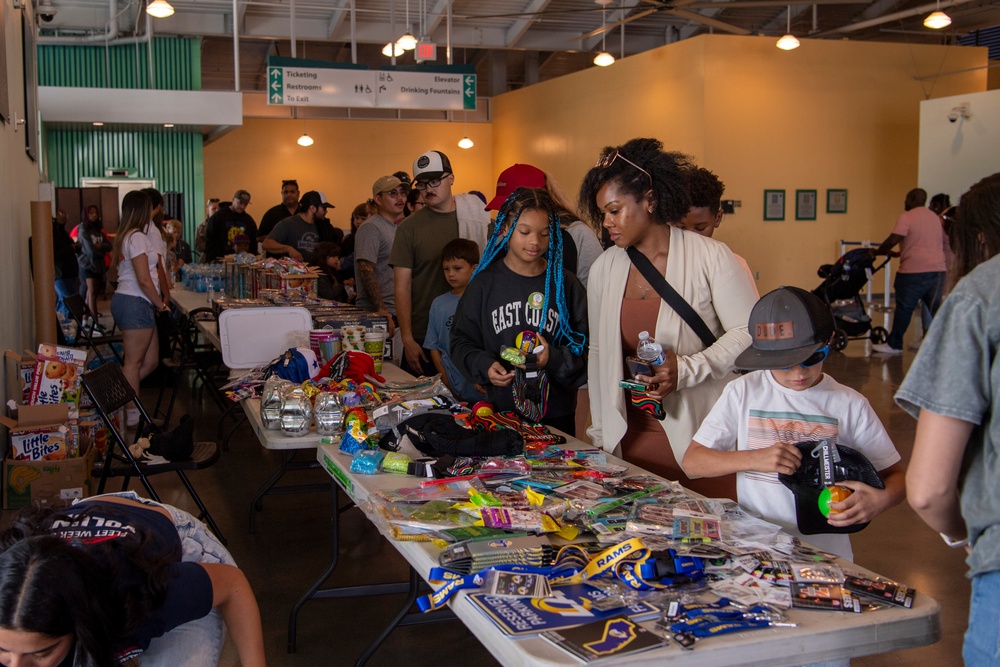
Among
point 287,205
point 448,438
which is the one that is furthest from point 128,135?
point 448,438

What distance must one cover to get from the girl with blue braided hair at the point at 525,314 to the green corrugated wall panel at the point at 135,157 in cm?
1151

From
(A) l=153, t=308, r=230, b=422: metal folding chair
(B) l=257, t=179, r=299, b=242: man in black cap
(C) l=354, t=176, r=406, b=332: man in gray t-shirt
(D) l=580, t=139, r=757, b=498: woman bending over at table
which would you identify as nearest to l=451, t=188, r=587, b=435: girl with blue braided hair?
(D) l=580, t=139, r=757, b=498: woman bending over at table

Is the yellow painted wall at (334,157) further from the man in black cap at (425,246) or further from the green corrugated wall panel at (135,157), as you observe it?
the man in black cap at (425,246)

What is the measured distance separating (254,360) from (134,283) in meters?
2.07

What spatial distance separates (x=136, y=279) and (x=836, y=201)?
A: 35.5 ft

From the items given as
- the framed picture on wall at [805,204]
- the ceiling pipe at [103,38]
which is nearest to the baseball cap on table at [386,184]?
the ceiling pipe at [103,38]

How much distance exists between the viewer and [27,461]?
4.53 m

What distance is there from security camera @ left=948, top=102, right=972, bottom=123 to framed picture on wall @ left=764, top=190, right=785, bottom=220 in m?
2.38

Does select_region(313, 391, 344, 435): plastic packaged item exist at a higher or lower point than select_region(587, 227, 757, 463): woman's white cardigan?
lower

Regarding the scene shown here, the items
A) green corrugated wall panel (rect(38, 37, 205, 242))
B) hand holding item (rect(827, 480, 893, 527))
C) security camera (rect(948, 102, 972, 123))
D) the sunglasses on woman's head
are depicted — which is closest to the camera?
hand holding item (rect(827, 480, 893, 527))

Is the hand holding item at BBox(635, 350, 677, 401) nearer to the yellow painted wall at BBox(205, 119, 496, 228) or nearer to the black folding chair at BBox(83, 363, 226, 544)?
the black folding chair at BBox(83, 363, 226, 544)

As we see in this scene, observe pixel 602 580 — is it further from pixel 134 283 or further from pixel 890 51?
pixel 890 51

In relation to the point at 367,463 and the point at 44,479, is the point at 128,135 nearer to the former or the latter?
the point at 44,479

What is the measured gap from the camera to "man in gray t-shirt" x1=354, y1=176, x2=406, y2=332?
5.75 meters
